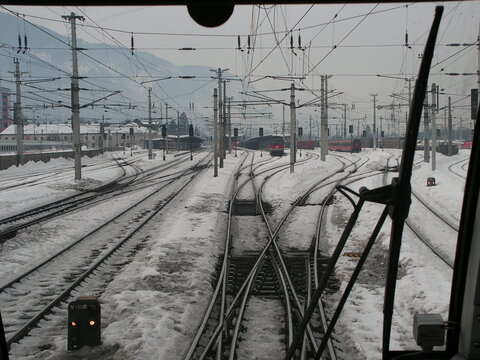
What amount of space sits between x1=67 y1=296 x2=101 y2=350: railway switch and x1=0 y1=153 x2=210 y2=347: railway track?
949 millimetres

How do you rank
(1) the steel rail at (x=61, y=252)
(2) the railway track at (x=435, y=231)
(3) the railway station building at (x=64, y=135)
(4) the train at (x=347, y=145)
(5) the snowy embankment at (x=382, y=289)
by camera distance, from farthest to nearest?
(3) the railway station building at (x=64, y=135) < (4) the train at (x=347, y=145) < (2) the railway track at (x=435, y=231) < (1) the steel rail at (x=61, y=252) < (5) the snowy embankment at (x=382, y=289)

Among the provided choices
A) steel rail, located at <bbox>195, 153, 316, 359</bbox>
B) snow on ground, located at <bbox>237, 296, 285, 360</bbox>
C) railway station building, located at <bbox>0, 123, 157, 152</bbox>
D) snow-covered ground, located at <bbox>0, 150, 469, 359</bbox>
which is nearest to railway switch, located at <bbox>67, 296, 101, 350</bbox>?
snow-covered ground, located at <bbox>0, 150, 469, 359</bbox>

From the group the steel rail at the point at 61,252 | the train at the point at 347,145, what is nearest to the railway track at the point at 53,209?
the steel rail at the point at 61,252

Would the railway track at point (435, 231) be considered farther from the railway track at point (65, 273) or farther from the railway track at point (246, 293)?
the railway track at point (65, 273)

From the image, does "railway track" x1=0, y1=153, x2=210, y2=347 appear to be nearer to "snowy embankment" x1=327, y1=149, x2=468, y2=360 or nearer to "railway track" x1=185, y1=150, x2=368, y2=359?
"railway track" x1=185, y1=150, x2=368, y2=359

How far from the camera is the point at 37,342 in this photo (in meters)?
6.85

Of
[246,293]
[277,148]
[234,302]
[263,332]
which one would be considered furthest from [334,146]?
[263,332]

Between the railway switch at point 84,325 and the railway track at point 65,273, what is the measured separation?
95 cm

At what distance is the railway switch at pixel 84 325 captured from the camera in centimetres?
645

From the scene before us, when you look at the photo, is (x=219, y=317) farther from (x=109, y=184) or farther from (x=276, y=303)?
(x=109, y=184)

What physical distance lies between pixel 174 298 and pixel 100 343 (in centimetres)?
208

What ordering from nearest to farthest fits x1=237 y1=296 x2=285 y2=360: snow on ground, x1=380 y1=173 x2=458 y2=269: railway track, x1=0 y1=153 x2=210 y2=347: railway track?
x1=237 y1=296 x2=285 y2=360: snow on ground < x1=0 y1=153 x2=210 y2=347: railway track < x1=380 y1=173 x2=458 y2=269: railway track

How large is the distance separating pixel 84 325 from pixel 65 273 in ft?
14.1

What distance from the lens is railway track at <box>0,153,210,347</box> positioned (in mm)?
7844
